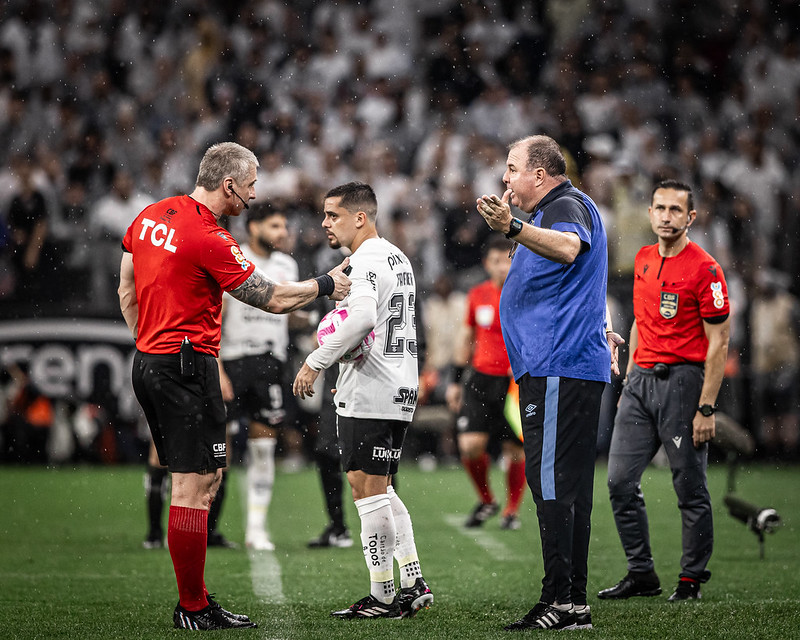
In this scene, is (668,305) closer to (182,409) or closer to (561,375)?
(561,375)

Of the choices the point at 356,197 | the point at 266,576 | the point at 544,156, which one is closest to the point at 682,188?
the point at 544,156

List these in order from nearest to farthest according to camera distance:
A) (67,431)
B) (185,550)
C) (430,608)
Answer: (185,550) → (430,608) → (67,431)

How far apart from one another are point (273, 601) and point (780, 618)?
2.71 m

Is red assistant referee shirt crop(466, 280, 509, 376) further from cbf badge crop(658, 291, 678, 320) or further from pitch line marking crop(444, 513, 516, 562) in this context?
cbf badge crop(658, 291, 678, 320)

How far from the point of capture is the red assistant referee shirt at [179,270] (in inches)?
216

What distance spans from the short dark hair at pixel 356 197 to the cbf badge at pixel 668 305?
5.87ft

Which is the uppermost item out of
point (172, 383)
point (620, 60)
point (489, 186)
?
Answer: point (620, 60)

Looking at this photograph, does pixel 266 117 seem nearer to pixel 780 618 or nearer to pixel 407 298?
pixel 407 298

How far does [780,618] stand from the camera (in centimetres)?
567

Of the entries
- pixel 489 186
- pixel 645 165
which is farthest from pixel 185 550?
pixel 645 165

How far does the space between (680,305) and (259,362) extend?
3515 millimetres

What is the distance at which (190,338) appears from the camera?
5.55m

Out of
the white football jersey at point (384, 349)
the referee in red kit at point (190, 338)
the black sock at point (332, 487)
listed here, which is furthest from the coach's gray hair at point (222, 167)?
the black sock at point (332, 487)

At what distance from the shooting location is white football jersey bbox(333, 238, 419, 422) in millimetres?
5859
